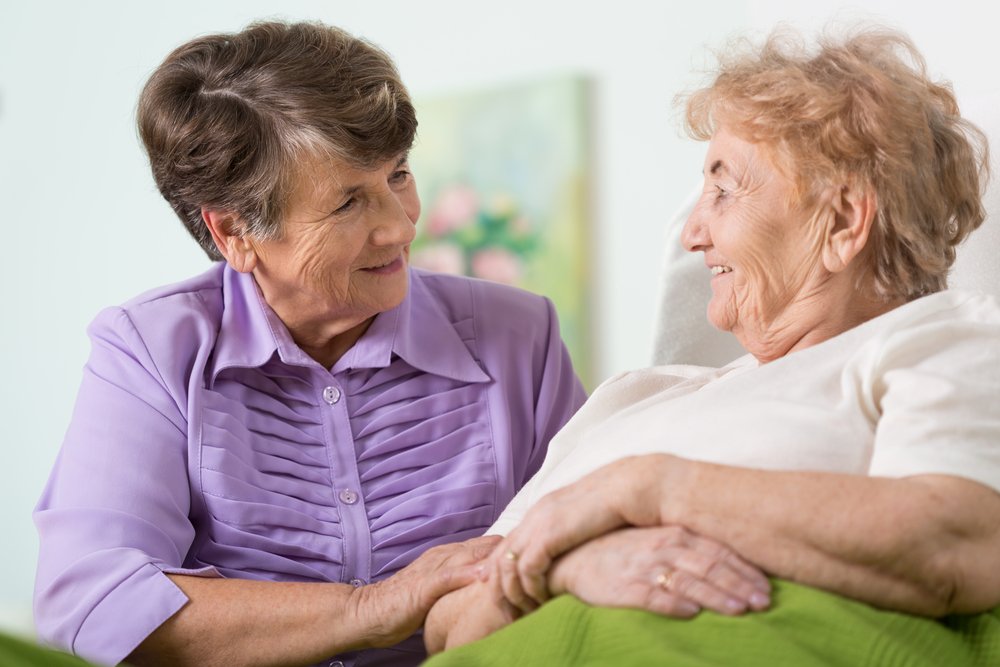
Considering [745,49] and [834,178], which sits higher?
[745,49]

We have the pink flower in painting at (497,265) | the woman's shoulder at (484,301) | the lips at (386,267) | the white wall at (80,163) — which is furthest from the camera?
the white wall at (80,163)

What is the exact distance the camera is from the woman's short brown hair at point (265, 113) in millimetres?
1793

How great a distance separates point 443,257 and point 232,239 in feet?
9.04

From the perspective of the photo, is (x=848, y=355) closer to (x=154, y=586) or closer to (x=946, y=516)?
(x=946, y=516)

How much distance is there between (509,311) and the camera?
2.04 m

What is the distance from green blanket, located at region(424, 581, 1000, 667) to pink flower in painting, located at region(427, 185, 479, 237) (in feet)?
11.2

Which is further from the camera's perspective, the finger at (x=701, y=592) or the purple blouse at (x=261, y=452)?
the purple blouse at (x=261, y=452)

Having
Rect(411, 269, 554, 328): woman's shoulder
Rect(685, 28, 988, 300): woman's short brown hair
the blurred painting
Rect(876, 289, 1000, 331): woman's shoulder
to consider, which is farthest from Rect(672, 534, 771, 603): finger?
the blurred painting

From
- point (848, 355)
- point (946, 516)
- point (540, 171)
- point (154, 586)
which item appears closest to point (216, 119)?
point (154, 586)

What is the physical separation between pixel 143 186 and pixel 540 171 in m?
1.80

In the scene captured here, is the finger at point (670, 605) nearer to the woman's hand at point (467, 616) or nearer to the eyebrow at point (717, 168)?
the woman's hand at point (467, 616)

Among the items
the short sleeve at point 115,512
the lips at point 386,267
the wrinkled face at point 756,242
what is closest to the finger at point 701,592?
the wrinkled face at point 756,242

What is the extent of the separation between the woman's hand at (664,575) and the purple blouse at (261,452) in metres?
0.55

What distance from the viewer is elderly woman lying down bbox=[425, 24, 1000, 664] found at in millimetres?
1196
